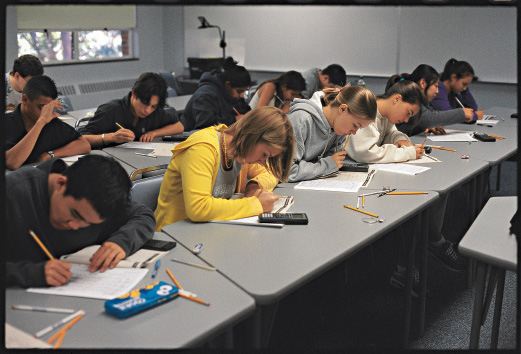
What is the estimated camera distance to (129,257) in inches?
58.8

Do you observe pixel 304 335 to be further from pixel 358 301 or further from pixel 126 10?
pixel 126 10

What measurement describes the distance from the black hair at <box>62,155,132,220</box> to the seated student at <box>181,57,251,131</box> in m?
2.39

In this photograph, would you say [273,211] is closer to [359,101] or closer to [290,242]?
[290,242]

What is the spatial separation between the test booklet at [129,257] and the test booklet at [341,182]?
0.93 m

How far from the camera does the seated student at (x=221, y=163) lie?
1781 mm

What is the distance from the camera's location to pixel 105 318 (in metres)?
1.16

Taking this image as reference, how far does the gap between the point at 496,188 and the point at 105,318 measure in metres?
4.11

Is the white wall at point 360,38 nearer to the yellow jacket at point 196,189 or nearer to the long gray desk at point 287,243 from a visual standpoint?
the long gray desk at point 287,243

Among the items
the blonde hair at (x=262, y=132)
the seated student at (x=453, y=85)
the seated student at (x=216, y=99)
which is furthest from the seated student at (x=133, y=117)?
the seated student at (x=453, y=85)

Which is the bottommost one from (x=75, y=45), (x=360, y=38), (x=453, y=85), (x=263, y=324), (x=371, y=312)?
(x=371, y=312)

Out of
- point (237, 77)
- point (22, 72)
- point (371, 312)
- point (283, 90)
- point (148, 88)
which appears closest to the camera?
point (371, 312)

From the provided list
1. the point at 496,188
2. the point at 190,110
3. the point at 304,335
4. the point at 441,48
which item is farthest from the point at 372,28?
the point at 304,335

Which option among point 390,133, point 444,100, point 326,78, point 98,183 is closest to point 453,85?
point 444,100

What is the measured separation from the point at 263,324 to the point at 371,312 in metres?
1.24
